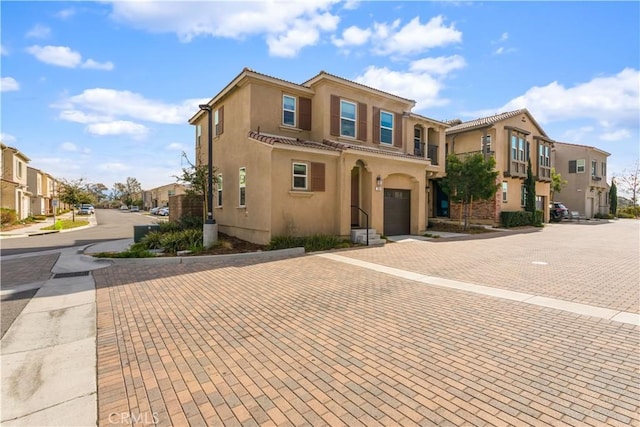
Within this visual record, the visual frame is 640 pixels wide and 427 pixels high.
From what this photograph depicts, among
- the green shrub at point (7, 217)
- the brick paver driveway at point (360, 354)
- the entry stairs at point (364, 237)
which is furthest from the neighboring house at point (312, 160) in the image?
the green shrub at point (7, 217)

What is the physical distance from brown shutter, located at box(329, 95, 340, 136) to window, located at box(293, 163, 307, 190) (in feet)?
9.14

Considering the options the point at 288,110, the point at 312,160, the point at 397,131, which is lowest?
the point at 312,160

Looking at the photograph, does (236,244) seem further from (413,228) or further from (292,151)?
(413,228)

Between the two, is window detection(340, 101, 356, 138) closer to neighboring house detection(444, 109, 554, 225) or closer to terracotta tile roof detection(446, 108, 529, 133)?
neighboring house detection(444, 109, 554, 225)

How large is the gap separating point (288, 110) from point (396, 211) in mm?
8108

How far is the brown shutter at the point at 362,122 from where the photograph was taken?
1662 centimetres

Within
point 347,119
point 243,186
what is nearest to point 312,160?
point 243,186

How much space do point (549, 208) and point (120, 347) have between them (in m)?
37.7

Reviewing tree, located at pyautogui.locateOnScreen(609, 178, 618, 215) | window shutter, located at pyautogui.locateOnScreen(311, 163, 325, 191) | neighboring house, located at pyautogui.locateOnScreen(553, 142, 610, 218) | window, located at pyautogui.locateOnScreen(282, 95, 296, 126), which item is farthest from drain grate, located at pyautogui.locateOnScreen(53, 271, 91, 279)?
tree, located at pyautogui.locateOnScreen(609, 178, 618, 215)

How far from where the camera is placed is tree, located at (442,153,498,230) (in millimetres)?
20125

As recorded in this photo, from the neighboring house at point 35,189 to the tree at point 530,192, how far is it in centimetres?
5602

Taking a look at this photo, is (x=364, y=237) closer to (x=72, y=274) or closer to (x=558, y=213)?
(x=72, y=274)

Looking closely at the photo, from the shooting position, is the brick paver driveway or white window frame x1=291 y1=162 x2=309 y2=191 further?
white window frame x1=291 y1=162 x2=309 y2=191

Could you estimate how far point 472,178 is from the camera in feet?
66.6
